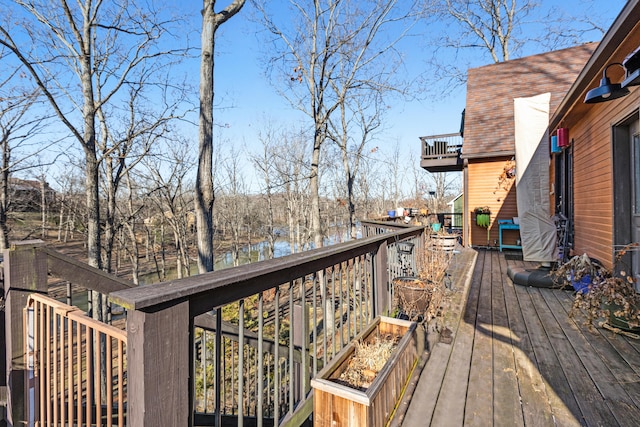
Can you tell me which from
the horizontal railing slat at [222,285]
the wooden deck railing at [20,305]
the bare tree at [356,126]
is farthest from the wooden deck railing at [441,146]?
the wooden deck railing at [20,305]

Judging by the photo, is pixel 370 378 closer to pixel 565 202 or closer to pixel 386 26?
pixel 565 202

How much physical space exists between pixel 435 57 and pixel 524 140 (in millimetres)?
11423

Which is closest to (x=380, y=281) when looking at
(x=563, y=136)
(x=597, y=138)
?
(x=597, y=138)

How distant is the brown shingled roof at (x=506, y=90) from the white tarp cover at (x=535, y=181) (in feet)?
12.6

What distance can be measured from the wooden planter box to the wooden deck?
0.59 ft

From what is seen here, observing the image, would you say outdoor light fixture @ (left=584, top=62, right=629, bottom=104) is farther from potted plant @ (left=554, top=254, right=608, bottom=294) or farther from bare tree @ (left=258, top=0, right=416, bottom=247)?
bare tree @ (left=258, top=0, right=416, bottom=247)

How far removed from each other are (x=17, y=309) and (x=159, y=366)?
150 centimetres

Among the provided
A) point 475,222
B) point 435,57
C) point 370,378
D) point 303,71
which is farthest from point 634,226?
point 435,57

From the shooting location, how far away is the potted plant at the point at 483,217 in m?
8.20

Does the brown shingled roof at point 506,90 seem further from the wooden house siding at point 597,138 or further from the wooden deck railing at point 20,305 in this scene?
the wooden deck railing at point 20,305

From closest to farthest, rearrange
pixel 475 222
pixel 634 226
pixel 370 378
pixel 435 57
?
pixel 370 378 → pixel 634 226 → pixel 475 222 → pixel 435 57

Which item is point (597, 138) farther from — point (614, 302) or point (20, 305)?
point (20, 305)

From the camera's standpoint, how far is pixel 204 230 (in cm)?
507

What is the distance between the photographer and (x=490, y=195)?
330 inches
